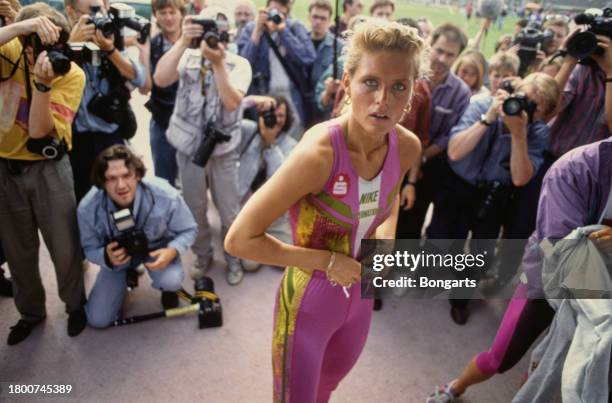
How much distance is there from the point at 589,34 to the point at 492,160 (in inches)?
27.6

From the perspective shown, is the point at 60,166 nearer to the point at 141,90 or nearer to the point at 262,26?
the point at 141,90

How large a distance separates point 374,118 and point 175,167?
2.42 meters

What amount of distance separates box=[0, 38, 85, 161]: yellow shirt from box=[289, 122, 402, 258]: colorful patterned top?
1264 mm

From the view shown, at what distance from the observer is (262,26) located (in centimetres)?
318

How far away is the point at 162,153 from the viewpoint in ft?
10.3

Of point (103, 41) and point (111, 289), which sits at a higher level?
point (103, 41)

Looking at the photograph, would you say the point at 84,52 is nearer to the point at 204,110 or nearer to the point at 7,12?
the point at 7,12

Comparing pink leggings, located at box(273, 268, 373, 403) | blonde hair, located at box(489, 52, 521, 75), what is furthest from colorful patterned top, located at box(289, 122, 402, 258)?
blonde hair, located at box(489, 52, 521, 75)

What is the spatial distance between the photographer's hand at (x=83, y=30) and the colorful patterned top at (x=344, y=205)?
5.19 feet

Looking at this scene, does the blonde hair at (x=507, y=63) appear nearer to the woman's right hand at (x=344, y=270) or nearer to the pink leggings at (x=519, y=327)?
the pink leggings at (x=519, y=327)

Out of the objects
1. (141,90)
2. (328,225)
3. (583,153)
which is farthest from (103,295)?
(583,153)

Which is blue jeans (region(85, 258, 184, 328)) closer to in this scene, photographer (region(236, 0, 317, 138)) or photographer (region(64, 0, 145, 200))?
photographer (region(64, 0, 145, 200))

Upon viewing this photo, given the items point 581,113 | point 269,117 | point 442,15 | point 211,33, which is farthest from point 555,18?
point 211,33

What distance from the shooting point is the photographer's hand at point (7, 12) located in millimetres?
1900
